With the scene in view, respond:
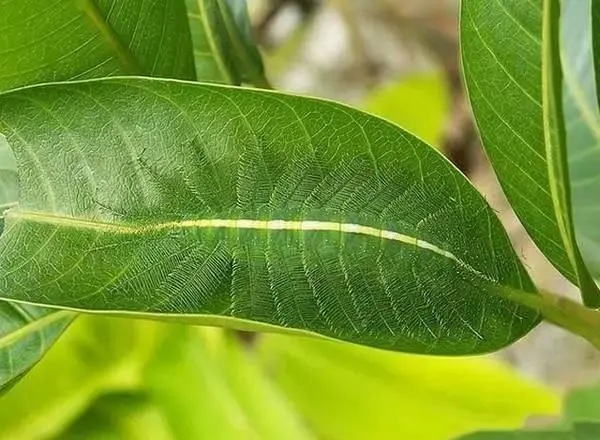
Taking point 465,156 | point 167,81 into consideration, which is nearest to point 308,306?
point 167,81

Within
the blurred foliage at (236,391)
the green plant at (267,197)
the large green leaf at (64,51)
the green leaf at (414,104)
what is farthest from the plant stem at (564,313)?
the green leaf at (414,104)

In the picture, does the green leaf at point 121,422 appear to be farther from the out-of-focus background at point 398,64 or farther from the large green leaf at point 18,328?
the out-of-focus background at point 398,64

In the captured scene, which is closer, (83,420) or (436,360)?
(83,420)

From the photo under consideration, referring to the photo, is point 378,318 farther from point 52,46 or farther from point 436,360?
point 436,360

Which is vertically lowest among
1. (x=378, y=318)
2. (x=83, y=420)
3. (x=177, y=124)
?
(x=83, y=420)

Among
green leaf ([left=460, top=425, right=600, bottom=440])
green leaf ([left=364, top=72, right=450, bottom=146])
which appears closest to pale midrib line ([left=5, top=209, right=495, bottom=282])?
green leaf ([left=460, top=425, right=600, bottom=440])

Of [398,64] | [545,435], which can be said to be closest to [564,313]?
[545,435]
